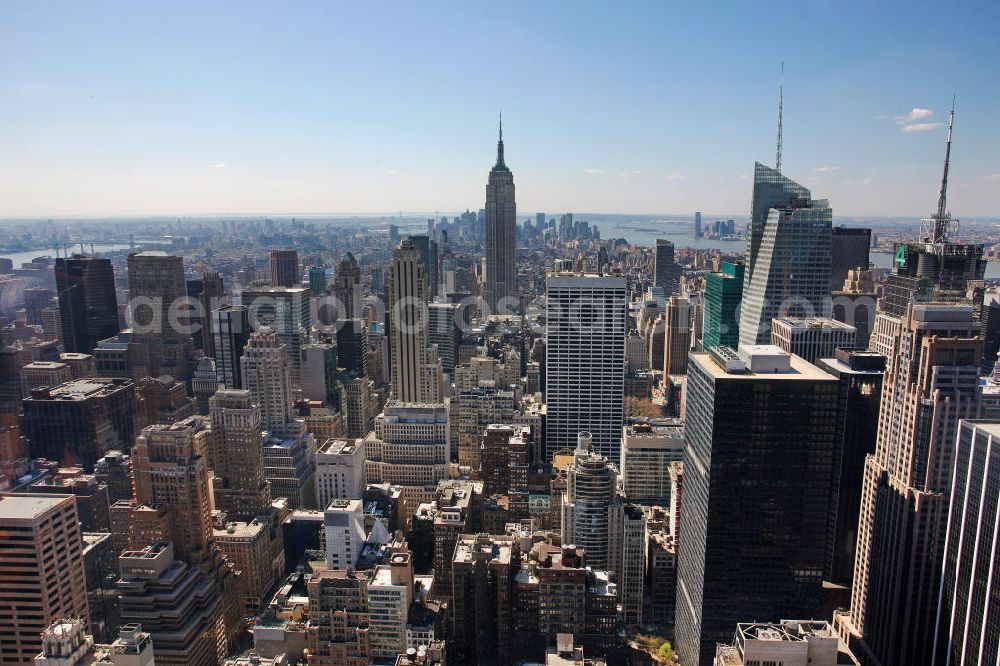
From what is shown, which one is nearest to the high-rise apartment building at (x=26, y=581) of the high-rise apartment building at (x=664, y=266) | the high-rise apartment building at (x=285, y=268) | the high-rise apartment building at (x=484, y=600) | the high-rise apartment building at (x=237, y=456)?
the high-rise apartment building at (x=484, y=600)

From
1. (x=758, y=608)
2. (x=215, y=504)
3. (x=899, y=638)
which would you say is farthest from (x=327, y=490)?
(x=899, y=638)

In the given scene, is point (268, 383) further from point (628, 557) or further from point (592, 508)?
point (628, 557)

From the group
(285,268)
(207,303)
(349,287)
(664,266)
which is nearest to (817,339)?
(349,287)

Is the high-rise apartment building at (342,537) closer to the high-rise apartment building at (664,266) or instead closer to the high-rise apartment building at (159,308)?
the high-rise apartment building at (159,308)

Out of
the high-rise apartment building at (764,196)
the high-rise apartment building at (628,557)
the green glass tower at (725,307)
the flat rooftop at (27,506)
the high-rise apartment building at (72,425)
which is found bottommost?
the high-rise apartment building at (628,557)

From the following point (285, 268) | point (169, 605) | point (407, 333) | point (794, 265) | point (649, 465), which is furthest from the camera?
point (285, 268)

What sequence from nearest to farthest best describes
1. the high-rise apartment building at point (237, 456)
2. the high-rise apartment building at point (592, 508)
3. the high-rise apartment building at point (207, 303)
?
the high-rise apartment building at point (592, 508)
the high-rise apartment building at point (237, 456)
the high-rise apartment building at point (207, 303)

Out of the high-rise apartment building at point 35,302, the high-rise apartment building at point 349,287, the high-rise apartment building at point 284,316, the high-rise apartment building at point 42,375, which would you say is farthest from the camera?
the high-rise apartment building at point 349,287
